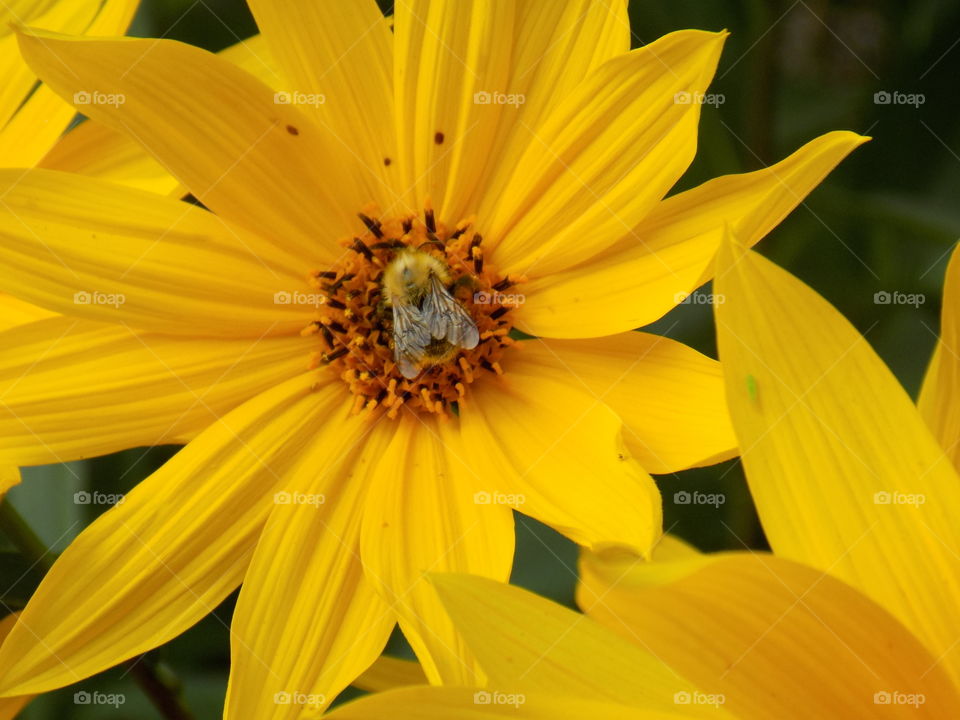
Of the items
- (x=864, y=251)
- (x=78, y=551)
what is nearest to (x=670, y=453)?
(x=78, y=551)

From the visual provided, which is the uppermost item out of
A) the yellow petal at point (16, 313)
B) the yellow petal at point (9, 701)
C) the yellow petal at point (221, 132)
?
the yellow petal at point (221, 132)

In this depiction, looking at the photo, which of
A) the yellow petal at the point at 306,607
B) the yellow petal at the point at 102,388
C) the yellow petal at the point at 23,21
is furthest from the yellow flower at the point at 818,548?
the yellow petal at the point at 23,21

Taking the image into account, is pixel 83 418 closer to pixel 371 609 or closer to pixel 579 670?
pixel 371 609

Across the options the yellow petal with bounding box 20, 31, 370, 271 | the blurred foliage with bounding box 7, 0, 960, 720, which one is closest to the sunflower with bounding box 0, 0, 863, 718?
the yellow petal with bounding box 20, 31, 370, 271

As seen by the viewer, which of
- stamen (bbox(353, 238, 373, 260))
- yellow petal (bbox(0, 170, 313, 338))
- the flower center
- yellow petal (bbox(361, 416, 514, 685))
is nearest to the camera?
yellow petal (bbox(361, 416, 514, 685))

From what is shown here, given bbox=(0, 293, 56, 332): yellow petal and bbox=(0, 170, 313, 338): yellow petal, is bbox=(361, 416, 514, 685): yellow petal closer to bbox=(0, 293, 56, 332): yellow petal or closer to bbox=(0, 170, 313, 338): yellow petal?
bbox=(0, 170, 313, 338): yellow petal

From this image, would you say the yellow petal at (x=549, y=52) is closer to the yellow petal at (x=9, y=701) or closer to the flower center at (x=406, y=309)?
the flower center at (x=406, y=309)

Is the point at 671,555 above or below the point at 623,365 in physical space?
below
